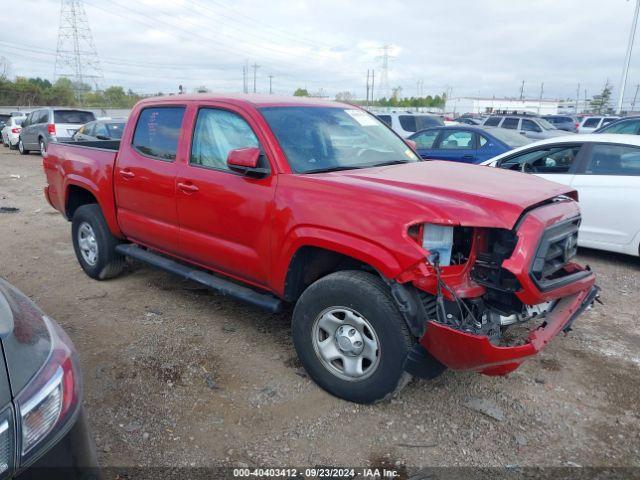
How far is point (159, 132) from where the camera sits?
4512 millimetres

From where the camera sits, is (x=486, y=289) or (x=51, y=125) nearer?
(x=486, y=289)

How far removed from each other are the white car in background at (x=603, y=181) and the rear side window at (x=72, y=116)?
15443mm

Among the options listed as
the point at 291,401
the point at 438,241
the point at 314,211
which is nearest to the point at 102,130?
the point at 314,211

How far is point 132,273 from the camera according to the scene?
18.8ft

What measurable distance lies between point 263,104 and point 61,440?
2.80m

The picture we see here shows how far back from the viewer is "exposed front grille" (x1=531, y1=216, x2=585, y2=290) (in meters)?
2.84

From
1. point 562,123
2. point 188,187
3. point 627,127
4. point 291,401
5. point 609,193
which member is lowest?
point 291,401

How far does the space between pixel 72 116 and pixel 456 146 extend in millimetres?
13404

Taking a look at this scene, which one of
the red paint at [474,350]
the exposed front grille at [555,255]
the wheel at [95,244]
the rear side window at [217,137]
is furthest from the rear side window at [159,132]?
the exposed front grille at [555,255]

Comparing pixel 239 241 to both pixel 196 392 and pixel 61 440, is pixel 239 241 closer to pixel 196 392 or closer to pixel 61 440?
pixel 196 392

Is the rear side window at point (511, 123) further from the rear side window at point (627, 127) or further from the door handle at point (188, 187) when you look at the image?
the door handle at point (188, 187)

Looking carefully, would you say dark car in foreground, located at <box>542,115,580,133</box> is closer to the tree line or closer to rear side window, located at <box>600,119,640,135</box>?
rear side window, located at <box>600,119,640,135</box>

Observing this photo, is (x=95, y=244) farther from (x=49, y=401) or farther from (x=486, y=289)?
(x=486, y=289)

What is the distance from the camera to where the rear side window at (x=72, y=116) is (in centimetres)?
1718
